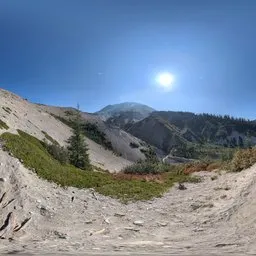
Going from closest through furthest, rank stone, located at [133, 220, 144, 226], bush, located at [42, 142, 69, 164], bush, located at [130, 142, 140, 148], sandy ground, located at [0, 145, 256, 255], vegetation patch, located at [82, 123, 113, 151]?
sandy ground, located at [0, 145, 256, 255], stone, located at [133, 220, 144, 226], bush, located at [42, 142, 69, 164], vegetation patch, located at [82, 123, 113, 151], bush, located at [130, 142, 140, 148]

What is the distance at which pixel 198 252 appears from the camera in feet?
46.0

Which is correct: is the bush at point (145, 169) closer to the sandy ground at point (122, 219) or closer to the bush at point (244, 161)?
the bush at point (244, 161)

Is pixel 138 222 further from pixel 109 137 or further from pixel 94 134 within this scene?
pixel 109 137

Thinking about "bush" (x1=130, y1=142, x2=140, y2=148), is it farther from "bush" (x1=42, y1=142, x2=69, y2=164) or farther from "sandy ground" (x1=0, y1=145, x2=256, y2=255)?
"sandy ground" (x1=0, y1=145, x2=256, y2=255)

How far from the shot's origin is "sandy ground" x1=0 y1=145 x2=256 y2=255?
1551 centimetres

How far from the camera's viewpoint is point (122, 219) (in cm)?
2083

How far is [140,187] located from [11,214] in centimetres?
1146

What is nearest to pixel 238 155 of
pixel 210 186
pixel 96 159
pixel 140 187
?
pixel 210 186

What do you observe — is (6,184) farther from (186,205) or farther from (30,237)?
(186,205)

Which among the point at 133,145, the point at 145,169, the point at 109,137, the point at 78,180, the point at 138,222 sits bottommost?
the point at 138,222

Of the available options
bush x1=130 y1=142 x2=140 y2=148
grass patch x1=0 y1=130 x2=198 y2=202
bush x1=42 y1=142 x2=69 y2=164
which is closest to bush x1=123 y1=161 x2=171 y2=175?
bush x1=42 y1=142 x2=69 y2=164

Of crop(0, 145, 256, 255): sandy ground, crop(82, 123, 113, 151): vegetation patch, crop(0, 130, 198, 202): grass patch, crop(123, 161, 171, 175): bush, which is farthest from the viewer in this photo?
crop(82, 123, 113, 151): vegetation patch

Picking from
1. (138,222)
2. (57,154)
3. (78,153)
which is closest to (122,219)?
(138,222)

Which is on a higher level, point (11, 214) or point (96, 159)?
point (96, 159)
